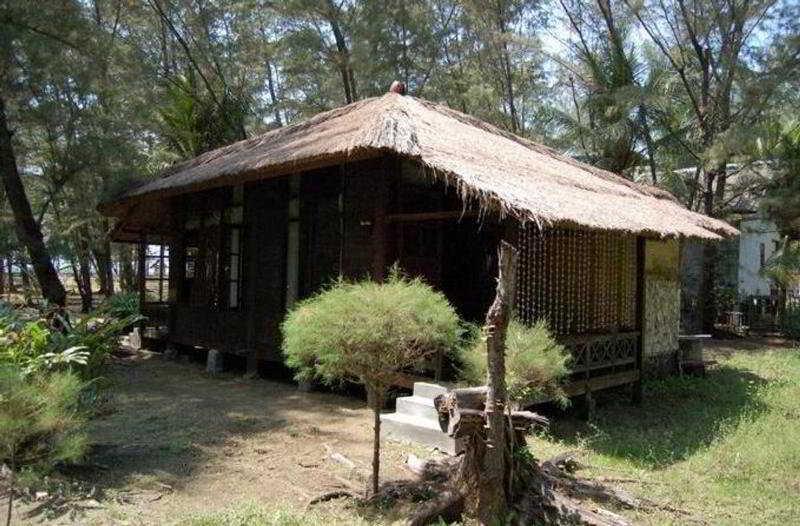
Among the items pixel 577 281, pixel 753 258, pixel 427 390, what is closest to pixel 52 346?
pixel 427 390

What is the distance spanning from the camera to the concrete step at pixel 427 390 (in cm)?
660

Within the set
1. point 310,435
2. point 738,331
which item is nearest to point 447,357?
point 310,435

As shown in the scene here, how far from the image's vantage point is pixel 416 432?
6.27 meters

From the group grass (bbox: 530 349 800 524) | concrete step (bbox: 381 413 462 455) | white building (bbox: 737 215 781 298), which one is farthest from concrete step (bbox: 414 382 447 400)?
white building (bbox: 737 215 781 298)

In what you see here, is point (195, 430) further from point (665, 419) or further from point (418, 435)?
point (665, 419)

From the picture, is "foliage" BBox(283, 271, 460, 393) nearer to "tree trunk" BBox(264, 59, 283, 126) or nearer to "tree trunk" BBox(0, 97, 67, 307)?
"tree trunk" BBox(0, 97, 67, 307)

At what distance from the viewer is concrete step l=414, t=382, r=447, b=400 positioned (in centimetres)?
660

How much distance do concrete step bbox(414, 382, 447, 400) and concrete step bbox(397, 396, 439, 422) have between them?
0.06 meters

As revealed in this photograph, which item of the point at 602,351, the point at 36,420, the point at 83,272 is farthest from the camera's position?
the point at 83,272

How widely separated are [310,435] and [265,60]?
59.5 feet

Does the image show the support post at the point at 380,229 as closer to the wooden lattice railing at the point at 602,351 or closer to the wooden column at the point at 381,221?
the wooden column at the point at 381,221

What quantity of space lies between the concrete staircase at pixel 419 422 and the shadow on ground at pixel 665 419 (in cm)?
147

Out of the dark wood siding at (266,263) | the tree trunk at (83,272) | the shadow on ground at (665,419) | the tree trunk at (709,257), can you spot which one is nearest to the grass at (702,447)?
the shadow on ground at (665,419)

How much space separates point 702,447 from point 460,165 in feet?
12.3
